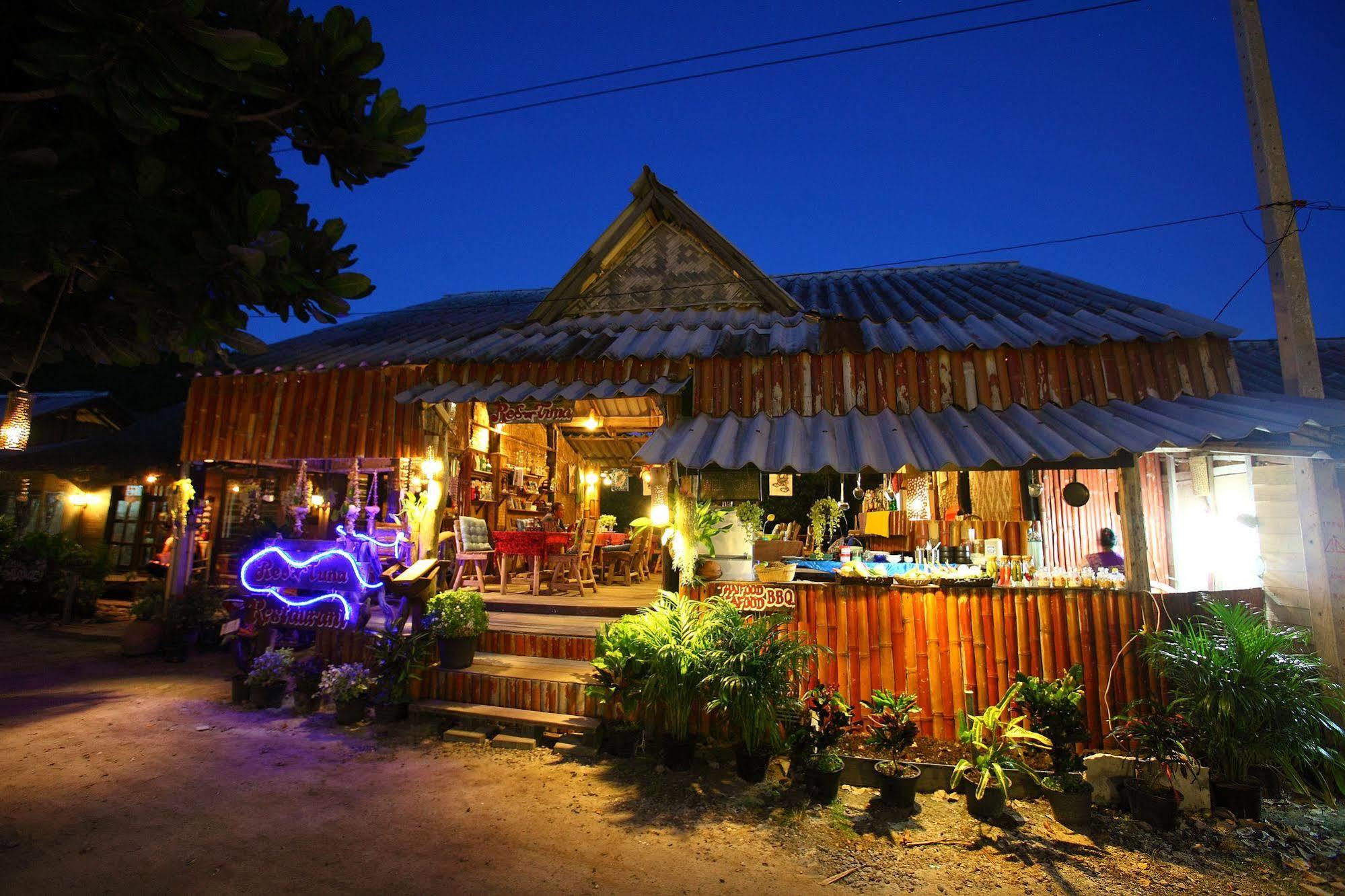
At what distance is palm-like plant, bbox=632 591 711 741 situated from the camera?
5.54 metres

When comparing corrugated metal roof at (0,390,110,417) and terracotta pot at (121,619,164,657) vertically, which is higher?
corrugated metal roof at (0,390,110,417)

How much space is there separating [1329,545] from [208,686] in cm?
1274

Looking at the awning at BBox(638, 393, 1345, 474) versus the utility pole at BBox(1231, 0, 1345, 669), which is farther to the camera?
the awning at BBox(638, 393, 1345, 474)

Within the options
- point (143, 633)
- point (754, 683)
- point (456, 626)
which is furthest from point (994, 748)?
point (143, 633)

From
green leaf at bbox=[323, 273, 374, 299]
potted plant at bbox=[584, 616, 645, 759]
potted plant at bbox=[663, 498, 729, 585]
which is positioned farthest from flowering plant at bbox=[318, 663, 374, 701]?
green leaf at bbox=[323, 273, 374, 299]

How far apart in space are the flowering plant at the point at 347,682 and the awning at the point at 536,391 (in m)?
3.57

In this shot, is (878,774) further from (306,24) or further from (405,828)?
(306,24)

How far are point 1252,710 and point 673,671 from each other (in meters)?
4.54

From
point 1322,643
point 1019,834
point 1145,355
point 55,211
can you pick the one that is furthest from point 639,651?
point 1145,355

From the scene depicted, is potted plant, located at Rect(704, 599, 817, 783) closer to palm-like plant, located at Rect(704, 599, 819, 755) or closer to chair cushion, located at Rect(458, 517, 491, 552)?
palm-like plant, located at Rect(704, 599, 819, 755)

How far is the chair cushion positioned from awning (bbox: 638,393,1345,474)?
15.1 ft

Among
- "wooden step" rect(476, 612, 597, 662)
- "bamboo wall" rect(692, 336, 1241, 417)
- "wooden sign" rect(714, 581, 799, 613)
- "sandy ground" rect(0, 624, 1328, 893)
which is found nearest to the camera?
"sandy ground" rect(0, 624, 1328, 893)

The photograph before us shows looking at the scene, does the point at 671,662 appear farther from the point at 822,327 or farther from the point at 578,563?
the point at 822,327

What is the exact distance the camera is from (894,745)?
197 inches
